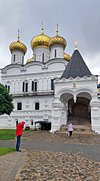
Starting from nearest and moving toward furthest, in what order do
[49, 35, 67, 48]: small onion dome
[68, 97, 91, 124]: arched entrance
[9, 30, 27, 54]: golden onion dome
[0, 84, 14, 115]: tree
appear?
1. [0, 84, 14, 115]: tree
2. [68, 97, 91, 124]: arched entrance
3. [49, 35, 67, 48]: small onion dome
4. [9, 30, 27, 54]: golden onion dome

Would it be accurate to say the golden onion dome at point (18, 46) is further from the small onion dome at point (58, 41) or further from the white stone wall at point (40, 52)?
the small onion dome at point (58, 41)

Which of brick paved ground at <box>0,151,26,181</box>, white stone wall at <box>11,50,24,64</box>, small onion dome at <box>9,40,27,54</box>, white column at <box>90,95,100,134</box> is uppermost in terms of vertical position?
small onion dome at <box>9,40,27,54</box>

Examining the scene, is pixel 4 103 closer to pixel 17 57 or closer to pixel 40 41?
pixel 17 57

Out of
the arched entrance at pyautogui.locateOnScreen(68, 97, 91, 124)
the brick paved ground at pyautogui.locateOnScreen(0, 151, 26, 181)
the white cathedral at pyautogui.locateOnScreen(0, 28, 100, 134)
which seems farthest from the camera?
the arched entrance at pyautogui.locateOnScreen(68, 97, 91, 124)

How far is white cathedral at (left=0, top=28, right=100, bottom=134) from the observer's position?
2500cm

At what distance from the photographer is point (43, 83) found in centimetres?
3312

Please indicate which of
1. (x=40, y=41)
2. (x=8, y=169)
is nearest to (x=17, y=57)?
(x=40, y=41)

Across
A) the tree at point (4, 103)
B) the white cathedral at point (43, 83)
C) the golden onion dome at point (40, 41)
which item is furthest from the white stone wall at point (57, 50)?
the tree at point (4, 103)

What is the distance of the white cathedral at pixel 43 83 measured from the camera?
25.0m

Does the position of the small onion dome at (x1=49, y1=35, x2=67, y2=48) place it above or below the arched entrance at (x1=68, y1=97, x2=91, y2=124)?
above

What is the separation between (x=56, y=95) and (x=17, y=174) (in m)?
17.4

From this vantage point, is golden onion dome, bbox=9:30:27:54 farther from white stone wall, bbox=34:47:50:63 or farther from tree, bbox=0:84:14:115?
tree, bbox=0:84:14:115

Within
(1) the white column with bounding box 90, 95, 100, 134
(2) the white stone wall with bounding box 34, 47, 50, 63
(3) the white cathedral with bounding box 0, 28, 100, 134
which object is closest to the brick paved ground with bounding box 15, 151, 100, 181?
(1) the white column with bounding box 90, 95, 100, 134

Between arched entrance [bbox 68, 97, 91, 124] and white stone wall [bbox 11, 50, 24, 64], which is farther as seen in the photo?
white stone wall [bbox 11, 50, 24, 64]
